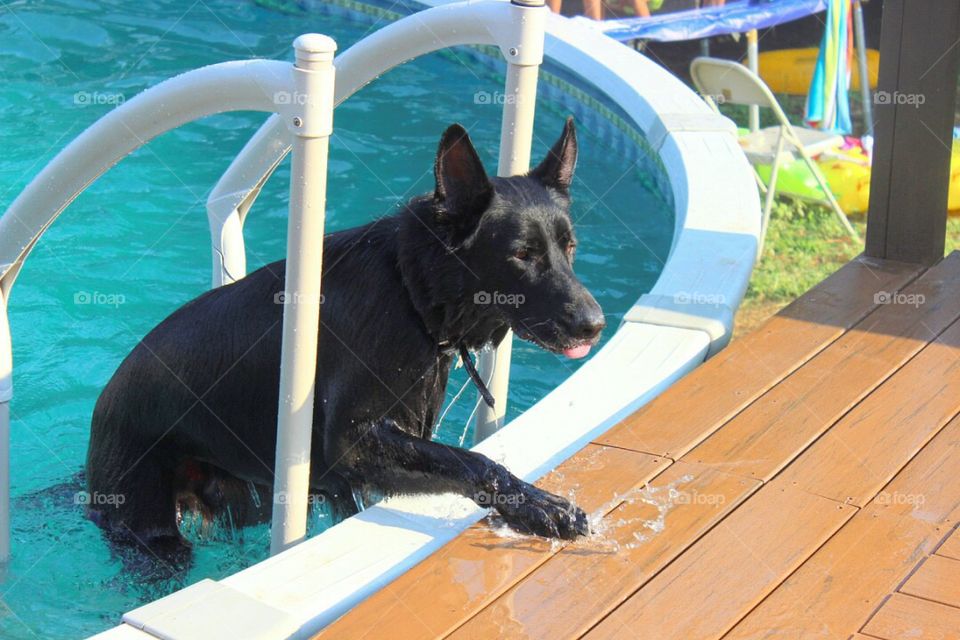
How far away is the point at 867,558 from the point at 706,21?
7125mm

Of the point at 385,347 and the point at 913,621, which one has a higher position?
the point at 385,347

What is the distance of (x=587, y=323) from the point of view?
3.21 meters

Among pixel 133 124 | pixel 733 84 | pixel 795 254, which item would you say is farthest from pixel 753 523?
pixel 733 84

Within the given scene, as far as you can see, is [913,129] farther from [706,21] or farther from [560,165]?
[706,21]

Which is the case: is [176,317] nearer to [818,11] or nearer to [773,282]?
[773,282]

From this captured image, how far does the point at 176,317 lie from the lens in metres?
3.55

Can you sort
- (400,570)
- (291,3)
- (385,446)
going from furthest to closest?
(291,3), (385,446), (400,570)

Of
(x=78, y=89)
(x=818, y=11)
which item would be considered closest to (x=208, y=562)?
(x=78, y=89)

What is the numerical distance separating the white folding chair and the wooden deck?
303 centimetres

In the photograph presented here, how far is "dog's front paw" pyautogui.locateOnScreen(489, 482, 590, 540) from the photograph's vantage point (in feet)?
9.58

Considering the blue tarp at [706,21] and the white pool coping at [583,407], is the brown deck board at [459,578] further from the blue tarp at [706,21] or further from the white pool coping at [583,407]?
the blue tarp at [706,21]

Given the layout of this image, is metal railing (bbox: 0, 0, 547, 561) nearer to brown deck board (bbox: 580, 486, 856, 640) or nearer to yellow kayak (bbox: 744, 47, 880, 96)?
brown deck board (bbox: 580, 486, 856, 640)

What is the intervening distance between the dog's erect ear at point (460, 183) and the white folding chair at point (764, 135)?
13.0 ft

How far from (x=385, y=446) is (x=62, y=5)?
8668mm
